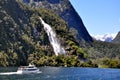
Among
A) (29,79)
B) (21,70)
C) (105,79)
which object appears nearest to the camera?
(29,79)

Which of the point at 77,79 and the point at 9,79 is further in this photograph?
the point at 77,79

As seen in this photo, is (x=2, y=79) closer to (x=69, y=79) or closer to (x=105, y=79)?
(x=69, y=79)

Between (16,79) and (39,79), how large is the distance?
32.1 feet

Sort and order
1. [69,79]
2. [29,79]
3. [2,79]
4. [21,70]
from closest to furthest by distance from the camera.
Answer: [2,79] → [29,79] → [69,79] → [21,70]

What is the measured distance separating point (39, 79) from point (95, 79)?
26.9 m

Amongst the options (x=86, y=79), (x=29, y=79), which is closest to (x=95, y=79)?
(x=86, y=79)

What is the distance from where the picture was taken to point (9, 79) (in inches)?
5012

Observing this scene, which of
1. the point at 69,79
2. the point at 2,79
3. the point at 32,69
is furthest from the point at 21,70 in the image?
the point at 2,79

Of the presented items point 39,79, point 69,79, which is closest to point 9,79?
point 39,79

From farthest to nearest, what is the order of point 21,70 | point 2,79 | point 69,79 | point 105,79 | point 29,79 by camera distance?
point 21,70 < point 105,79 < point 69,79 < point 29,79 < point 2,79

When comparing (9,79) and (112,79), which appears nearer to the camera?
(9,79)

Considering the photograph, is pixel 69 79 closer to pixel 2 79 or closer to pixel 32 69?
pixel 2 79

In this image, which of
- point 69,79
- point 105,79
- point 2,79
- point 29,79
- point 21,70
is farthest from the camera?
point 21,70

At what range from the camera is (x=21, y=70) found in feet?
571
